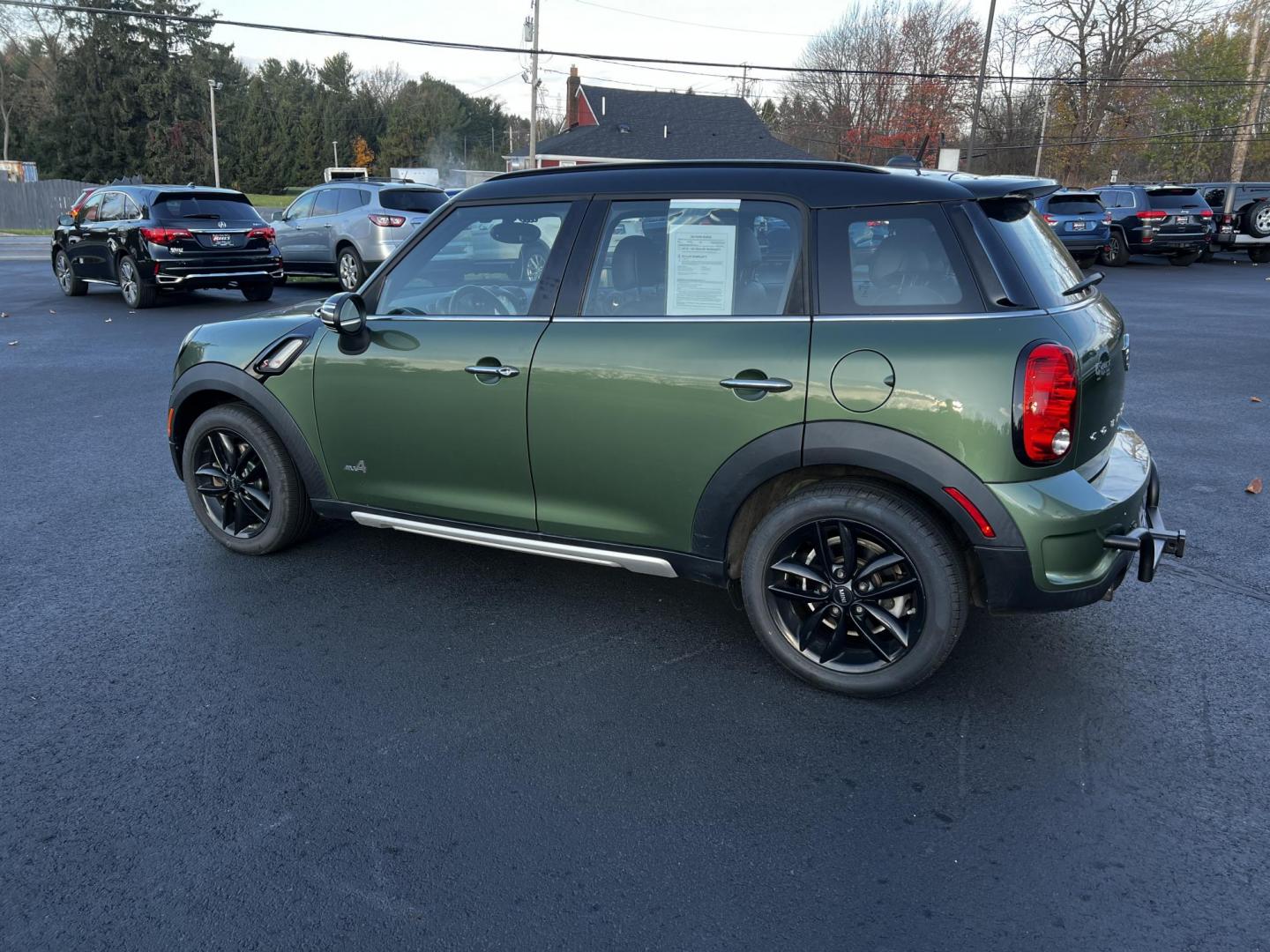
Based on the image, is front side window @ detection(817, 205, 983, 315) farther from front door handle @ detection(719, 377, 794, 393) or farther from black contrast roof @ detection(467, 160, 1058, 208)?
front door handle @ detection(719, 377, 794, 393)

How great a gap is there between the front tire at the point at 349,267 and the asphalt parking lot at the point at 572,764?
1191 cm

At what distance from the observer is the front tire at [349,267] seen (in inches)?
640

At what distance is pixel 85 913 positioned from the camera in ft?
7.87

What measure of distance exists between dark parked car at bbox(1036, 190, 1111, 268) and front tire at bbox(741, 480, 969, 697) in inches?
828

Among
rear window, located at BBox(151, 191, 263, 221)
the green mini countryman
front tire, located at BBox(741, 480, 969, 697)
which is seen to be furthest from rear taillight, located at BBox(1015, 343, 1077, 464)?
rear window, located at BBox(151, 191, 263, 221)

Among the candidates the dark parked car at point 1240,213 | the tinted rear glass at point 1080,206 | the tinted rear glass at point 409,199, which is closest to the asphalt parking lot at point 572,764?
the tinted rear glass at point 409,199

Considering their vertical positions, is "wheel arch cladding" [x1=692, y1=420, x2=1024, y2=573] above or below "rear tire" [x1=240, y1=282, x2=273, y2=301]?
above

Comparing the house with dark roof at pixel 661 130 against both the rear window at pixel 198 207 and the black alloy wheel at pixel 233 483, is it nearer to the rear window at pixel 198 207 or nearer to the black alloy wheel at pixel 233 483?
the rear window at pixel 198 207

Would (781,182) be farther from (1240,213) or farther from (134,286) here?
(1240,213)

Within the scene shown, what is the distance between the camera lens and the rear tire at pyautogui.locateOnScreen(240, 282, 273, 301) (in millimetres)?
14820

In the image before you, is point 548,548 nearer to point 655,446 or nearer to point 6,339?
point 655,446

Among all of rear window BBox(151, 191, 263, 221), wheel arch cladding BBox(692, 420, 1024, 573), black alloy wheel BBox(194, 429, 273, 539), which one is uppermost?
rear window BBox(151, 191, 263, 221)

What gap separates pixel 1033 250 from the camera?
3340 millimetres

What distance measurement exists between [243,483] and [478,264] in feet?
5.32
